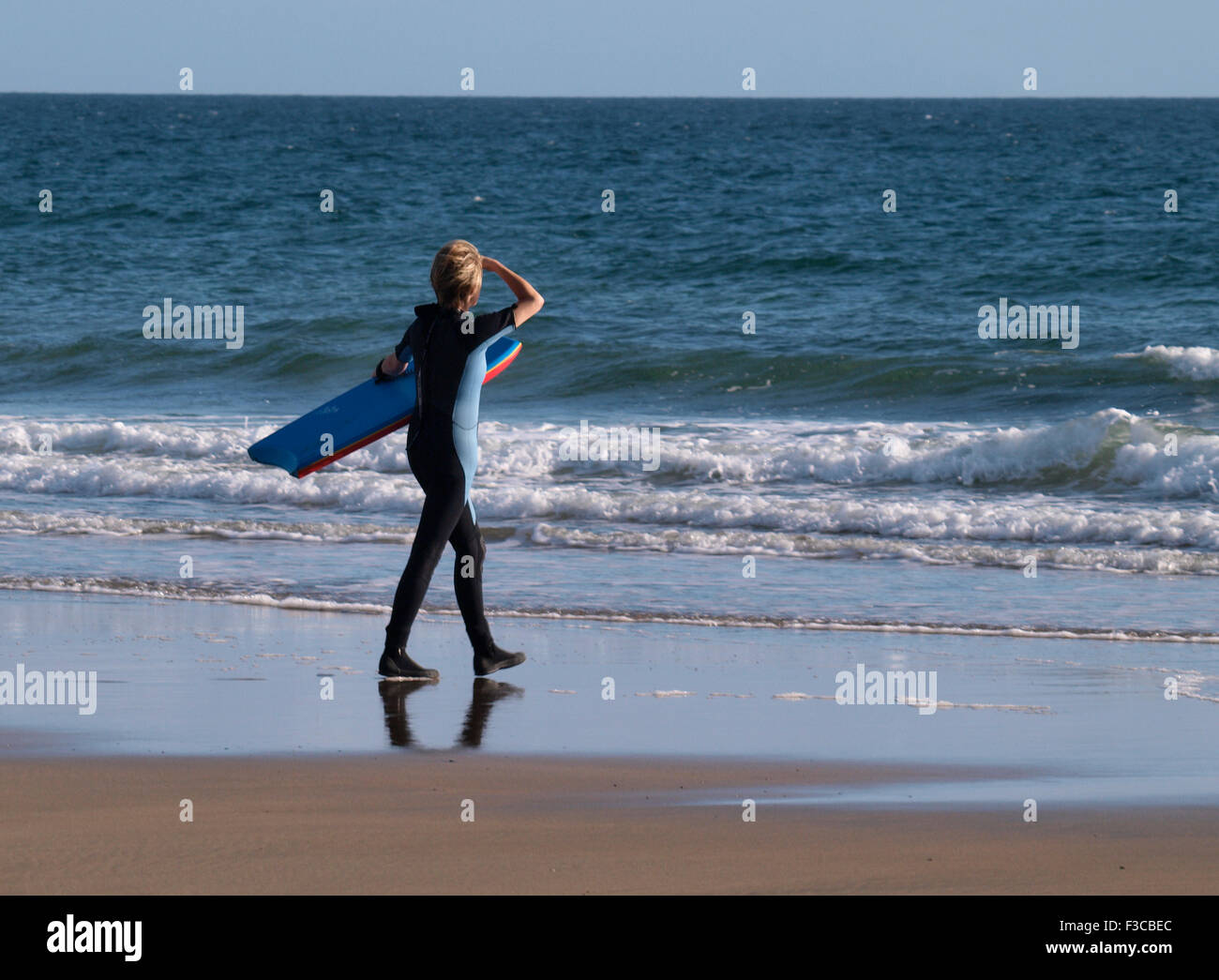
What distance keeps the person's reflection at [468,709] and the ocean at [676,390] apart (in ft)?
5.41

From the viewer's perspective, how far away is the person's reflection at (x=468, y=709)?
509 centimetres

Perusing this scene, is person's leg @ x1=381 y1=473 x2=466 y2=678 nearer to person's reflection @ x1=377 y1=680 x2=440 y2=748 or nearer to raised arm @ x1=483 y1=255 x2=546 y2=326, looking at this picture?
person's reflection @ x1=377 y1=680 x2=440 y2=748

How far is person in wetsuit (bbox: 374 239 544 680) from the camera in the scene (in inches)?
217

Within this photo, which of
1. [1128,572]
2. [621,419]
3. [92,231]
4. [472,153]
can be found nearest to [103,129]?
[472,153]

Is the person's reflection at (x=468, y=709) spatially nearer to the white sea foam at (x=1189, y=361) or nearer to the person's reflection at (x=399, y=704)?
the person's reflection at (x=399, y=704)

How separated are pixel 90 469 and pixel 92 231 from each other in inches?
752

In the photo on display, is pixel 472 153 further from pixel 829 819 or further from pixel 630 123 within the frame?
pixel 829 819

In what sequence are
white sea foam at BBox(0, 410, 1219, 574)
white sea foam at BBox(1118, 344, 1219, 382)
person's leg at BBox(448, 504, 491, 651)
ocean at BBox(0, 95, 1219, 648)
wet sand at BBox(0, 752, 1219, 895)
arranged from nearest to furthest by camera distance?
wet sand at BBox(0, 752, 1219, 895)
person's leg at BBox(448, 504, 491, 651)
ocean at BBox(0, 95, 1219, 648)
white sea foam at BBox(0, 410, 1219, 574)
white sea foam at BBox(1118, 344, 1219, 382)

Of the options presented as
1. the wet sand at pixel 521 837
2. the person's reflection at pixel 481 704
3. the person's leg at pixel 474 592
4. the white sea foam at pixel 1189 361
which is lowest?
the wet sand at pixel 521 837

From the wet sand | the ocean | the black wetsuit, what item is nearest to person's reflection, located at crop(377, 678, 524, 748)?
the black wetsuit

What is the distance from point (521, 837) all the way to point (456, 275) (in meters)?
2.26

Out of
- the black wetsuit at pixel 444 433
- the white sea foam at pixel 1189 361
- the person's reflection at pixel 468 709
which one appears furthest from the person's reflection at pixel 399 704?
the white sea foam at pixel 1189 361

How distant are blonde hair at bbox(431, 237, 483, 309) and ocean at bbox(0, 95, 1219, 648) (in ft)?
7.85

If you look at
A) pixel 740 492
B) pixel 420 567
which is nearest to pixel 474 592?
pixel 420 567
